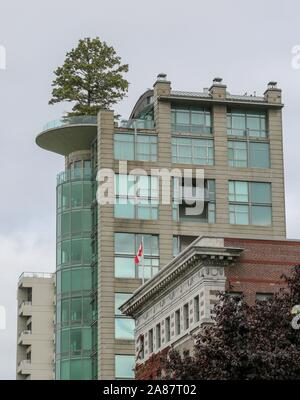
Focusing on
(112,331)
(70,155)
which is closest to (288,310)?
(112,331)

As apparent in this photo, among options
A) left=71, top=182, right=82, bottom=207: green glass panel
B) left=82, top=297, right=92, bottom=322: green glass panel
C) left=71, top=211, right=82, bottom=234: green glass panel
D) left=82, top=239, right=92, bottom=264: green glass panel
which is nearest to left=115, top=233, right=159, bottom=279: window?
left=82, top=239, right=92, bottom=264: green glass panel

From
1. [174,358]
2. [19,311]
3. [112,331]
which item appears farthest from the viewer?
[19,311]

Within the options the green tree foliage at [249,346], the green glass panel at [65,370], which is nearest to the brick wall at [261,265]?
the green tree foliage at [249,346]

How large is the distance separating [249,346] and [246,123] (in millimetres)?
56741

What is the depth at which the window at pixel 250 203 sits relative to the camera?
10181 cm

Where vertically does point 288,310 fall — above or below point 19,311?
below

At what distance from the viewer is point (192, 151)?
103 meters

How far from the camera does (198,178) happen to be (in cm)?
10150

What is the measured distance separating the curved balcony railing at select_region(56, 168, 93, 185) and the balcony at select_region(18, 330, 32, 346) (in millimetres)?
43563

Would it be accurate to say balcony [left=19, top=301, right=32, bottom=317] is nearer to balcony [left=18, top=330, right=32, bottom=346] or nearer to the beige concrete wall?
balcony [left=18, top=330, right=32, bottom=346]

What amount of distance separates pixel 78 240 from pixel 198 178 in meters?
10.7

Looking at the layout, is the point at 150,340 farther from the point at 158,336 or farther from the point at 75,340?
the point at 75,340

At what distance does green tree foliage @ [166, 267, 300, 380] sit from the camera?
161ft

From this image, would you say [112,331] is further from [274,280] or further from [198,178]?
[274,280]
